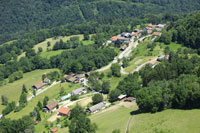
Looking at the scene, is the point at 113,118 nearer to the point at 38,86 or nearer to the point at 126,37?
the point at 38,86

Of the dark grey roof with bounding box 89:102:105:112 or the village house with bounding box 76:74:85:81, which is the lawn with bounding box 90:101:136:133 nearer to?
the dark grey roof with bounding box 89:102:105:112

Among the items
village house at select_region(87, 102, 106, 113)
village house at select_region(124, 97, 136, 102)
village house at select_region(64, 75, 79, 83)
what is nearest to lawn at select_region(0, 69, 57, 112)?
village house at select_region(64, 75, 79, 83)

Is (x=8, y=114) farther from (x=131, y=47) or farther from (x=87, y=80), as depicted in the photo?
(x=131, y=47)

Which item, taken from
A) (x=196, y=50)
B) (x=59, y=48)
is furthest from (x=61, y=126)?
(x=59, y=48)

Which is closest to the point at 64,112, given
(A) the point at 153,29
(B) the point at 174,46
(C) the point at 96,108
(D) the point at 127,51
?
(C) the point at 96,108

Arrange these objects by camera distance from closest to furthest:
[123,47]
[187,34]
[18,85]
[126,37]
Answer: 1. [18,85]
2. [187,34]
3. [123,47]
4. [126,37]
